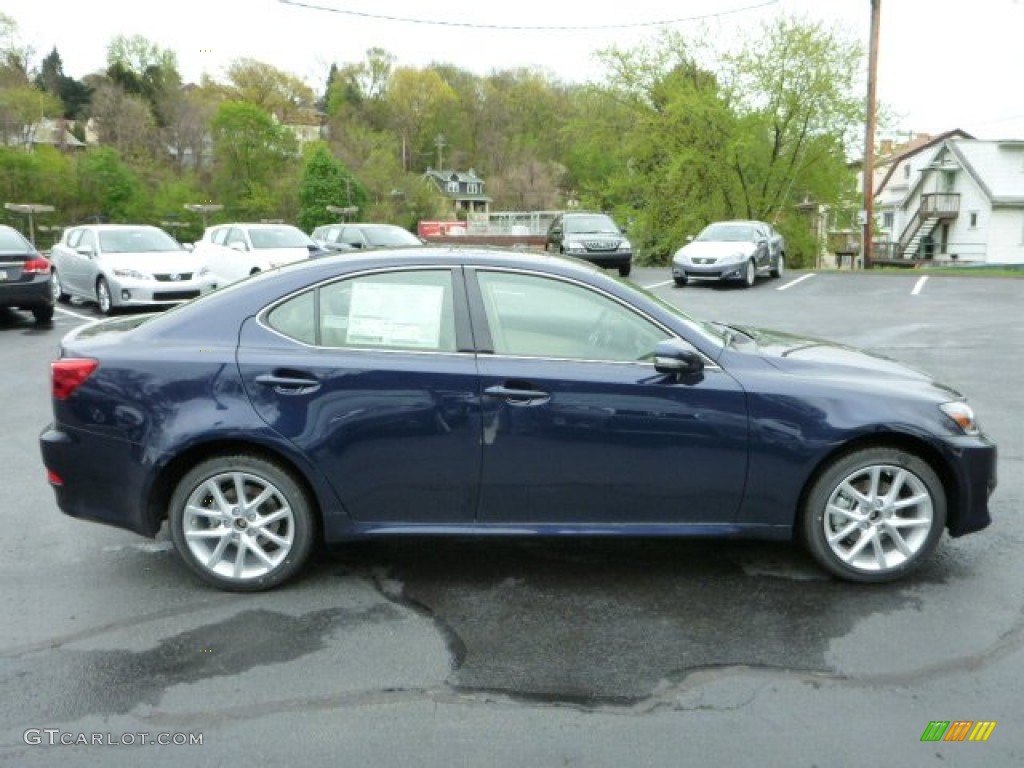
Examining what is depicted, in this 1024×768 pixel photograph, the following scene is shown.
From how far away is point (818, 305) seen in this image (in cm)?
1717

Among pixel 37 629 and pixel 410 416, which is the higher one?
pixel 410 416

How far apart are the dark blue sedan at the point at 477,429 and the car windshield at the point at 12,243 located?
10483 millimetres

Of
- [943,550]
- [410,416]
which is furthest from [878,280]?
[410,416]

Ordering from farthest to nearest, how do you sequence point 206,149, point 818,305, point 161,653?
point 206,149 → point 818,305 → point 161,653

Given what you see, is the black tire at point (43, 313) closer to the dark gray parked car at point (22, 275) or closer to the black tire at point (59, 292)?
the dark gray parked car at point (22, 275)

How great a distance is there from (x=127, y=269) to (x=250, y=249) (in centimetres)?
382

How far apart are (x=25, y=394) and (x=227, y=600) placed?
240 inches

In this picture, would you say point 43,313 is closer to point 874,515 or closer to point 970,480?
point 874,515

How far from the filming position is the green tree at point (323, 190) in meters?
63.0

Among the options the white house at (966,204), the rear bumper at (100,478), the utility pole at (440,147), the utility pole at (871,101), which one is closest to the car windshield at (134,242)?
the rear bumper at (100,478)

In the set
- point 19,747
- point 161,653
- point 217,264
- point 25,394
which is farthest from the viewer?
point 217,264

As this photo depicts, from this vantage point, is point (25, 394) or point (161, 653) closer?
point (161, 653)

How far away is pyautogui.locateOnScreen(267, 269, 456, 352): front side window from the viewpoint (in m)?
4.16

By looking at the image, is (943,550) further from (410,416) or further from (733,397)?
(410,416)
